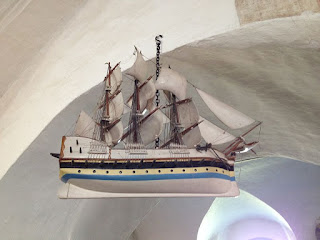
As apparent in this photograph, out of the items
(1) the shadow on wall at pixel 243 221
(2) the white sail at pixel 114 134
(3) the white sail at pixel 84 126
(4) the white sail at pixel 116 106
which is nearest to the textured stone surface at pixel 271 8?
(4) the white sail at pixel 116 106

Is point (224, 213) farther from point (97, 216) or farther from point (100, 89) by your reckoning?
point (100, 89)

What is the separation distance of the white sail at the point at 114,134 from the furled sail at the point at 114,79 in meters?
0.24

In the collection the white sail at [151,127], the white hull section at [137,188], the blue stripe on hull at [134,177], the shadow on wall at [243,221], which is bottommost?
the shadow on wall at [243,221]

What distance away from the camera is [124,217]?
19.0 ft

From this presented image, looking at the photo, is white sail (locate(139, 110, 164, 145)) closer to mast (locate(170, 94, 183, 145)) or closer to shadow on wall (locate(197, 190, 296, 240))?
mast (locate(170, 94, 183, 145))

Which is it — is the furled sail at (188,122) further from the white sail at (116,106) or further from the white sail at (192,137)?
the white sail at (116,106)

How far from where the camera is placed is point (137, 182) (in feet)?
10.7

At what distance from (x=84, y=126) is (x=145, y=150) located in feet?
1.43

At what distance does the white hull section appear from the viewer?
10.6 feet

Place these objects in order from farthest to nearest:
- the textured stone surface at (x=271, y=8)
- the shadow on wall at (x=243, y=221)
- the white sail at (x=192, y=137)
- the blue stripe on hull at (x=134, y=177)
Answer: the shadow on wall at (x=243, y=221)
the white sail at (x=192, y=137)
the textured stone surface at (x=271, y=8)
the blue stripe on hull at (x=134, y=177)

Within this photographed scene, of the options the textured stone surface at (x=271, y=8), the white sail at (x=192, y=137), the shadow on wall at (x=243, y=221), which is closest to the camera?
the textured stone surface at (x=271, y=8)

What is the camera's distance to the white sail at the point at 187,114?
3678 millimetres

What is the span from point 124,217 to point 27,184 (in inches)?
76.6

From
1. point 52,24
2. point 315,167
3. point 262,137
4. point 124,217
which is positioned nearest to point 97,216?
point 124,217
